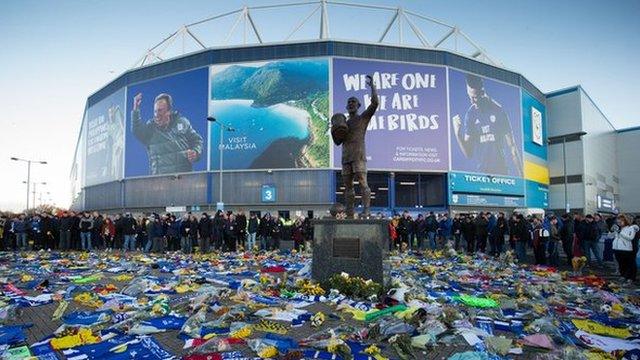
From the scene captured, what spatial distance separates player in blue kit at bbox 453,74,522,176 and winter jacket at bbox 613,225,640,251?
130ft

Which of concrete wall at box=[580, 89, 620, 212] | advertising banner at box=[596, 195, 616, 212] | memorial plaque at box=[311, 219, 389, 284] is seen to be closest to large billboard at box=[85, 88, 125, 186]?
memorial plaque at box=[311, 219, 389, 284]

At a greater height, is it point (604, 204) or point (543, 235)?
point (604, 204)

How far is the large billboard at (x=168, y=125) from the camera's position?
167ft

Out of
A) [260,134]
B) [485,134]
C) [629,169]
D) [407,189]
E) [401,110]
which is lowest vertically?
[407,189]

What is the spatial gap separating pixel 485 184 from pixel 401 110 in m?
14.6

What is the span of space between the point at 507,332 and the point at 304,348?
3.15m

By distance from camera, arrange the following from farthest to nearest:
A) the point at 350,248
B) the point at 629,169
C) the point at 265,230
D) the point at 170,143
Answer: the point at 629,169 < the point at 170,143 < the point at 265,230 < the point at 350,248

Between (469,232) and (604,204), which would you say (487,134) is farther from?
(469,232)

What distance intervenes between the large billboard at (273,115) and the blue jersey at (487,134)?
18622 mm

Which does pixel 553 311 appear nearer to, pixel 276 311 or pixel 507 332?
pixel 507 332

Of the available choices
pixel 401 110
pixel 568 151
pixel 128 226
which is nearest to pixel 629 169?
pixel 568 151

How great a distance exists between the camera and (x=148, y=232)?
21875mm


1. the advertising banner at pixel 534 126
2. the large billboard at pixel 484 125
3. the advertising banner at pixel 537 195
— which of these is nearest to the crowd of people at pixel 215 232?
the large billboard at pixel 484 125

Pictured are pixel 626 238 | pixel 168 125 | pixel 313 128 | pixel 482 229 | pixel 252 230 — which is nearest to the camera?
pixel 626 238
